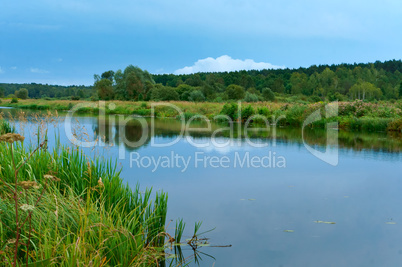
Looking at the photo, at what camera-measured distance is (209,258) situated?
3.97 metres

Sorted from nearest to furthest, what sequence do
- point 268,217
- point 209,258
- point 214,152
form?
1. point 209,258
2. point 268,217
3. point 214,152

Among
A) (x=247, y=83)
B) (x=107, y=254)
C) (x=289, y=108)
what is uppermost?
(x=247, y=83)

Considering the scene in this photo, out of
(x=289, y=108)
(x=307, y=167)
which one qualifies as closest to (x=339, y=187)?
(x=307, y=167)

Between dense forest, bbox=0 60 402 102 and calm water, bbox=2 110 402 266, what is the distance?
3233 cm

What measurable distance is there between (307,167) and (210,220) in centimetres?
473

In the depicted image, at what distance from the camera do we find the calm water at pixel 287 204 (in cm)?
419

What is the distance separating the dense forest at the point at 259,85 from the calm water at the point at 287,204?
32.3 metres

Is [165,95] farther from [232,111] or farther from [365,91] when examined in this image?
[365,91]

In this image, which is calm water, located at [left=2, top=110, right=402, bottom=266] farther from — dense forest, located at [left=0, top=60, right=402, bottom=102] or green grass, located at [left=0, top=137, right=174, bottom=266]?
dense forest, located at [left=0, top=60, right=402, bottom=102]

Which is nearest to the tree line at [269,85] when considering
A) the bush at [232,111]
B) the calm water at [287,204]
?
the bush at [232,111]

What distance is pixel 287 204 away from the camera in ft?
19.4

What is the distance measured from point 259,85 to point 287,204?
58.8 metres

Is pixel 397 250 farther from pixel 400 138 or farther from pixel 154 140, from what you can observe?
pixel 400 138

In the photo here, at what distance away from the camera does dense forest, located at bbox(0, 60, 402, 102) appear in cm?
4628
